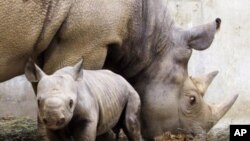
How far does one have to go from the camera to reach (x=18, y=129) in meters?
7.22

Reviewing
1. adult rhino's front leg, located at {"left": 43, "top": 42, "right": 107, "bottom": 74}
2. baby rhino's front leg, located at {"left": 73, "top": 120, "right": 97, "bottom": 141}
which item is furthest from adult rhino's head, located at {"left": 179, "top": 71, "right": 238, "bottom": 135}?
baby rhino's front leg, located at {"left": 73, "top": 120, "right": 97, "bottom": 141}

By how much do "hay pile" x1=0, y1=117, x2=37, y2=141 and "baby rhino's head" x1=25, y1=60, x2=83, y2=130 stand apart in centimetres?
203

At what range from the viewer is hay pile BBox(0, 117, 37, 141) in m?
6.86

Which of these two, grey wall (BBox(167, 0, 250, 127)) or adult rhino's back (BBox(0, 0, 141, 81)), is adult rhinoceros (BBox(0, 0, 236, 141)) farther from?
grey wall (BBox(167, 0, 250, 127))

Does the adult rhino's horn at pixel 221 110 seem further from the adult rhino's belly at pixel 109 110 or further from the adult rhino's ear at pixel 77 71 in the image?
the adult rhino's ear at pixel 77 71

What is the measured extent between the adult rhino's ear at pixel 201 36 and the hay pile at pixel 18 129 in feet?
5.00

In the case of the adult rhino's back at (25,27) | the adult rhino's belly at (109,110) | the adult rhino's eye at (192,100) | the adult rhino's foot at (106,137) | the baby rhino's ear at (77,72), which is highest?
the adult rhino's back at (25,27)

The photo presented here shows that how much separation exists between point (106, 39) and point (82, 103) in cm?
106

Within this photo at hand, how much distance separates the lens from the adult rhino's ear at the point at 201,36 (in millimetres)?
6582

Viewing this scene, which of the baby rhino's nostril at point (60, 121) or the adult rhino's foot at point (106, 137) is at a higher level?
the baby rhino's nostril at point (60, 121)

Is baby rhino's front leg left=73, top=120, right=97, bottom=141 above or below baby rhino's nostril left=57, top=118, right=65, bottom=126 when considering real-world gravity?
below

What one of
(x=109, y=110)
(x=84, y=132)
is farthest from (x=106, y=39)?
(x=84, y=132)

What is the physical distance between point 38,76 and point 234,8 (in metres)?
4.09

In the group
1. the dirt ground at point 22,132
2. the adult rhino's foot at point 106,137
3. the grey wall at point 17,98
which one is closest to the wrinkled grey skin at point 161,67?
the dirt ground at point 22,132
